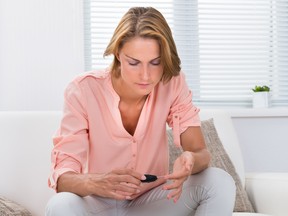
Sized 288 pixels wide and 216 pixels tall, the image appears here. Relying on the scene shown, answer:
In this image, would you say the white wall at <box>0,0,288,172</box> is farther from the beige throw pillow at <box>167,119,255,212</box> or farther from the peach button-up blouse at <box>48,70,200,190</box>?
the peach button-up blouse at <box>48,70,200,190</box>

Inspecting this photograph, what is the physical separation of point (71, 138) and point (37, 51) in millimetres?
1457

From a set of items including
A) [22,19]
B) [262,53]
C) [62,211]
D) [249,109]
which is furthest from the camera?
[262,53]

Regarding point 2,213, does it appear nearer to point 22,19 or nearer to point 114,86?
point 114,86

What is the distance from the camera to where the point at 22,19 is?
3359 mm

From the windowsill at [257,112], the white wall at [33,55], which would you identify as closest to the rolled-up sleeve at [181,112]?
the white wall at [33,55]

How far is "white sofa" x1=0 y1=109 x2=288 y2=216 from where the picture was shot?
261cm

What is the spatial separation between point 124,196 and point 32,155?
0.93 meters

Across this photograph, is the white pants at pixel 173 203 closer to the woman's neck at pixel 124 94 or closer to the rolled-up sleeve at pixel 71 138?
the rolled-up sleeve at pixel 71 138

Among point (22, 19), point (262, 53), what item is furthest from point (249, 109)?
point (22, 19)

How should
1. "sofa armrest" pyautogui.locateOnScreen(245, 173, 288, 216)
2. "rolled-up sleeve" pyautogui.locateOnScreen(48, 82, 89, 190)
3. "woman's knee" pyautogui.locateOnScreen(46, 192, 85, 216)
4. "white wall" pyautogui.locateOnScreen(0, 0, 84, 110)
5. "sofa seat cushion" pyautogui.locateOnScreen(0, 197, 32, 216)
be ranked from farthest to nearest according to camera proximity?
"white wall" pyautogui.locateOnScreen(0, 0, 84, 110), "sofa armrest" pyautogui.locateOnScreen(245, 173, 288, 216), "sofa seat cushion" pyautogui.locateOnScreen(0, 197, 32, 216), "rolled-up sleeve" pyautogui.locateOnScreen(48, 82, 89, 190), "woman's knee" pyautogui.locateOnScreen(46, 192, 85, 216)

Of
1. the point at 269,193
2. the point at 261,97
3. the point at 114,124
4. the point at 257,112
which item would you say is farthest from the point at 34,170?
the point at 261,97

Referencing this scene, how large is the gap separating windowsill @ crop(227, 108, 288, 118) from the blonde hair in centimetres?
163

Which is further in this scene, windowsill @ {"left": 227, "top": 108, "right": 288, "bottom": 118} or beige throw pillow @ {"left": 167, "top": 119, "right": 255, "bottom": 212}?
windowsill @ {"left": 227, "top": 108, "right": 288, "bottom": 118}

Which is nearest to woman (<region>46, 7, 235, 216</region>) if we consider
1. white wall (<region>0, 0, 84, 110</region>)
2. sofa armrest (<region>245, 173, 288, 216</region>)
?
sofa armrest (<region>245, 173, 288, 216</region>)
